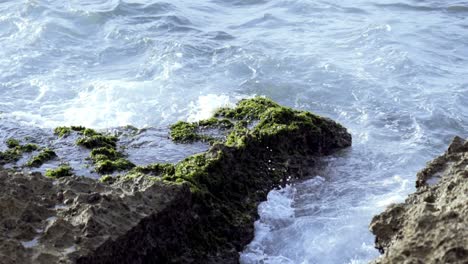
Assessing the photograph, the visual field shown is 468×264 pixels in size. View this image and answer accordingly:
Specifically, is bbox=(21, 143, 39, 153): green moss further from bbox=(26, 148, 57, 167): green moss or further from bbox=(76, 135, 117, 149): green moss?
bbox=(76, 135, 117, 149): green moss

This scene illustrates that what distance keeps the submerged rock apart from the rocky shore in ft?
7.74

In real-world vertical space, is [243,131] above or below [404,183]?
above

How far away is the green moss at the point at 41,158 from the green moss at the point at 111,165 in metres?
0.71

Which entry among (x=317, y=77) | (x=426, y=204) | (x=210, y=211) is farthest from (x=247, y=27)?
(x=426, y=204)

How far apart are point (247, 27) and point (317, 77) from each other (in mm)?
4428

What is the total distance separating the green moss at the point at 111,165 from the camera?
9.03 m

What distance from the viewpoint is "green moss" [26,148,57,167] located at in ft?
30.5

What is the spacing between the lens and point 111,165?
907 centimetres

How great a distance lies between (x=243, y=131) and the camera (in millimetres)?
10031

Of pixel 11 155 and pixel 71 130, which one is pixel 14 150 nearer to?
pixel 11 155

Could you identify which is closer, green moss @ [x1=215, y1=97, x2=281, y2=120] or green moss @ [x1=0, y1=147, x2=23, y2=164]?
green moss @ [x1=0, y1=147, x2=23, y2=164]

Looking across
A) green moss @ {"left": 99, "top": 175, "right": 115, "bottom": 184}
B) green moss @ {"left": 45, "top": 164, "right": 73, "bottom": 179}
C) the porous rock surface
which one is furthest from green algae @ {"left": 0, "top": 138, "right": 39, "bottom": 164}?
the porous rock surface

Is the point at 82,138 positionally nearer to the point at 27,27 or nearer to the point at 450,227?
the point at 450,227

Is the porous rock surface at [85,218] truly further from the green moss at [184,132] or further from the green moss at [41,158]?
the green moss at [184,132]
